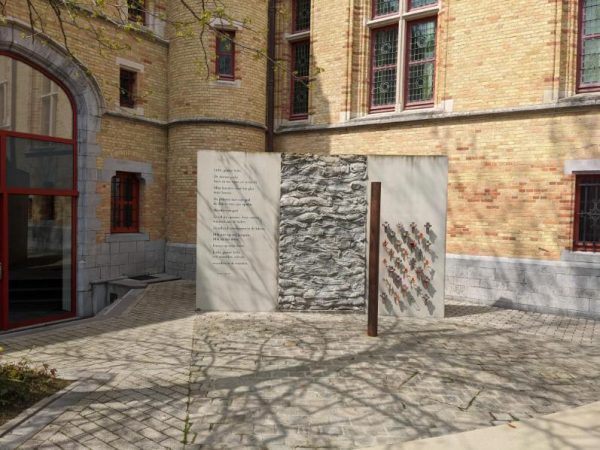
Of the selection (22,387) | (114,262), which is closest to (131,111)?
(114,262)

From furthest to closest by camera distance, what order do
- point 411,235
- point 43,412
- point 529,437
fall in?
1. point 411,235
2. point 43,412
3. point 529,437

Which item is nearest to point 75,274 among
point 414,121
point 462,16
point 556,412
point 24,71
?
point 24,71

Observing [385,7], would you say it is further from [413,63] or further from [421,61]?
[421,61]

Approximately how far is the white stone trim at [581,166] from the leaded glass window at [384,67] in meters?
4.56

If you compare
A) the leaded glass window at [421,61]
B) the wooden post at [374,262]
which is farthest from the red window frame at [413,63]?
the wooden post at [374,262]

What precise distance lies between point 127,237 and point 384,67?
8135 mm

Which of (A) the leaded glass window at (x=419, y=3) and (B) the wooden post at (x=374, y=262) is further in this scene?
(A) the leaded glass window at (x=419, y=3)

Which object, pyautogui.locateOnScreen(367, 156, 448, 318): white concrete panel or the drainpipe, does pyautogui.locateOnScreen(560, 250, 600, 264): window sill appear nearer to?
pyautogui.locateOnScreen(367, 156, 448, 318): white concrete panel

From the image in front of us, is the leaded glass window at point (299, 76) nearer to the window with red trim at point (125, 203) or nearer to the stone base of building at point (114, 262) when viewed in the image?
the window with red trim at point (125, 203)

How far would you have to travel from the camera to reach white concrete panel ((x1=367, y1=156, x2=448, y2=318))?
852 cm

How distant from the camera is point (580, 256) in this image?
8.94 meters

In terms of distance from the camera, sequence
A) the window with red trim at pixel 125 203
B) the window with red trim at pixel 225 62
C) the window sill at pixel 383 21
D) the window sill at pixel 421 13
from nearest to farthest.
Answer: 1. the window sill at pixel 421 13
2. the window sill at pixel 383 21
3. the window with red trim at pixel 125 203
4. the window with red trim at pixel 225 62

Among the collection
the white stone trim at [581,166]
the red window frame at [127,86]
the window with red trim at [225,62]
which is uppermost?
the window with red trim at [225,62]

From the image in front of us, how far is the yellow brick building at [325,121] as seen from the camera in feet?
30.1
